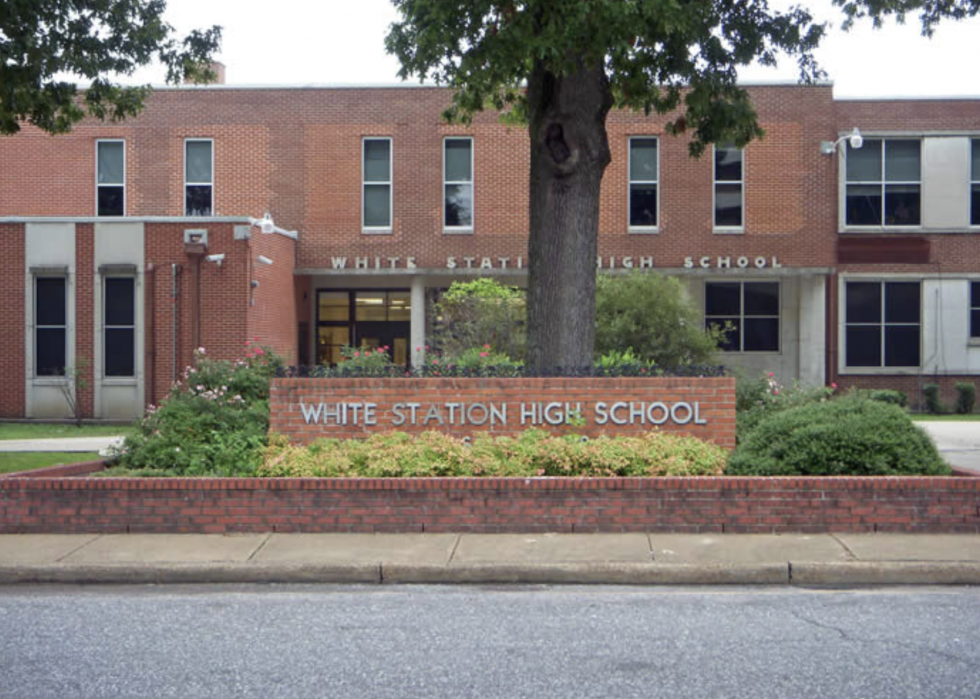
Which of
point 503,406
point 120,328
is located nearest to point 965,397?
point 120,328

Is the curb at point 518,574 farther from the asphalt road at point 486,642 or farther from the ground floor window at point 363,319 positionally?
the ground floor window at point 363,319

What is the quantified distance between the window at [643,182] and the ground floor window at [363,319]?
672cm

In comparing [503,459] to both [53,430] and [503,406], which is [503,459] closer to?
[503,406]

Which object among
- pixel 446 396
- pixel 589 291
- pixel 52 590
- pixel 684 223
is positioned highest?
pixel 684 223

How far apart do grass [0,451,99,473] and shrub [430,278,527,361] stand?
22.0 ft

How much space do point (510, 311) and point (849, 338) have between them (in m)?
12.9

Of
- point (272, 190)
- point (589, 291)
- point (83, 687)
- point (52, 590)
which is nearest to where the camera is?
point (83, 687)

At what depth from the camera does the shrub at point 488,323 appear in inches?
845

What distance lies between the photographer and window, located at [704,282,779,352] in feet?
102

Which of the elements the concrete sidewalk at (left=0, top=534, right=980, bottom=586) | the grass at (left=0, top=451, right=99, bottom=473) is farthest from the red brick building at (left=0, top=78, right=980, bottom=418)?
the concrete sidewalk at (left=0, top=534, right=980, bottom=586)

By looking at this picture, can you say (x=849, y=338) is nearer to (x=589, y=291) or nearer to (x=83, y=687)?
(x=589, y=291)

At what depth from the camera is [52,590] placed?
875 centimetres

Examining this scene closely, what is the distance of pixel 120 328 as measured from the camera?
84.8 feet

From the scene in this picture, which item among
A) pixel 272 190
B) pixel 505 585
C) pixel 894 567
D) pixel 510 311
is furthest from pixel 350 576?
pixel 272 190
